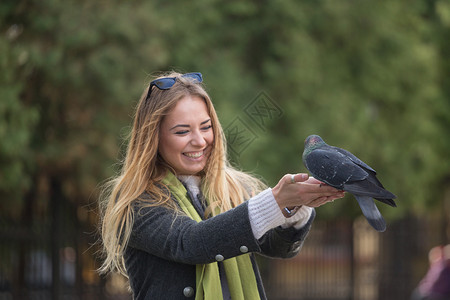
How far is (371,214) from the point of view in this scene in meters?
2.04

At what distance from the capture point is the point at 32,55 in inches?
277

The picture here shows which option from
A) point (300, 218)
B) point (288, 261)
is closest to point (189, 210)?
point (300, 218)

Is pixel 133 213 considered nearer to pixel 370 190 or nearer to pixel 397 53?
→ pixel 370 190

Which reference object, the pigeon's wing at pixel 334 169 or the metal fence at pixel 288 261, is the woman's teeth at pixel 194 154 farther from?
the metal fence at pixel 288 261

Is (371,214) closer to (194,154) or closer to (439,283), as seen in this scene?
(194,154)

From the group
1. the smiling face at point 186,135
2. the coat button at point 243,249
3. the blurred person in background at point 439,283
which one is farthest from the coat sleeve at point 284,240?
the blurred person in background at point 439,283

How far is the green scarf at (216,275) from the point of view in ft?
7.44

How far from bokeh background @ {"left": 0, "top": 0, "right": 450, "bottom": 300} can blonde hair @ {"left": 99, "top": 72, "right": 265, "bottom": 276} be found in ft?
8.36

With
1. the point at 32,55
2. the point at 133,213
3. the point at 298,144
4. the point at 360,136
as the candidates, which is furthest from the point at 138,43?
the point at 133,213

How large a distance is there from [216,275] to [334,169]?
1.89 feet

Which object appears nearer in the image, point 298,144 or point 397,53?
point 298,144

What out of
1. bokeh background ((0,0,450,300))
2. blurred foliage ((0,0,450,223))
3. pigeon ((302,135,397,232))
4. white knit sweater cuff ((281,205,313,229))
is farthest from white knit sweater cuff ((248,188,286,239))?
blurred foliage ((0,0,450,223))

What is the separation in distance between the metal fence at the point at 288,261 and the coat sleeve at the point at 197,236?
15.1 feet

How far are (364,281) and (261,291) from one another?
1051cm
